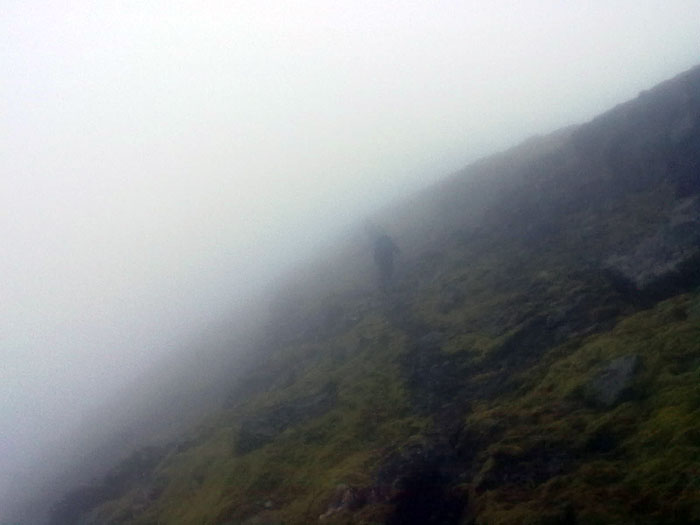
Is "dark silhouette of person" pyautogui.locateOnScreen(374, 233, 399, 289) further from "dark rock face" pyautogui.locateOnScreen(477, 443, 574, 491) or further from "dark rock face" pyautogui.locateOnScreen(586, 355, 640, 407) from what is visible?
"dark rock face" pyautogui.locateOnScreen(477, 443, 574, 491)

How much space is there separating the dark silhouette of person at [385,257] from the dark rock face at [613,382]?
66133mm

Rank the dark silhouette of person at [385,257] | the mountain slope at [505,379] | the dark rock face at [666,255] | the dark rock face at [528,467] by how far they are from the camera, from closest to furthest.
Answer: the mountain slope at [505,379]
the dark rock face at [528,467]
the dark rock face at [666,255]
the dark silhouette of person at [385,257]

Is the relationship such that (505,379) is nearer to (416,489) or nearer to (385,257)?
(416,489)

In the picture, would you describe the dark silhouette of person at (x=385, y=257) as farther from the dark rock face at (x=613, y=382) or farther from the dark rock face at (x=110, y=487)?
the dark rock face at (x=613, y=382)

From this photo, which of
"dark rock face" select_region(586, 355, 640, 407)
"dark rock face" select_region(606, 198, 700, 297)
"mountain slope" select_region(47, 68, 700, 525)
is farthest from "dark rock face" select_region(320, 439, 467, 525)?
"dark rock face" select_region(606, 198, 700, 297)

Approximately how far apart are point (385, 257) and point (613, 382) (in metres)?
75.6

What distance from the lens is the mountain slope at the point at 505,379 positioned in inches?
1297

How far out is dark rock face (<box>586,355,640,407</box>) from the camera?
1476 inches

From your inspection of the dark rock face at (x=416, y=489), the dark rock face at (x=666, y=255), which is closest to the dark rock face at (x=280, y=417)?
the dark rock face at (x=416, y=489)

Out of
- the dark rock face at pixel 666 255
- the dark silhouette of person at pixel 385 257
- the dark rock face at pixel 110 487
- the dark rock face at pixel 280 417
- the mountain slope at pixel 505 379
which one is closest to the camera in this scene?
the mountain slope at pixel 505 379

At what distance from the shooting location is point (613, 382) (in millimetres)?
38688

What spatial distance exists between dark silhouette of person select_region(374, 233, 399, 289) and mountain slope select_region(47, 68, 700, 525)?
519 centimetres

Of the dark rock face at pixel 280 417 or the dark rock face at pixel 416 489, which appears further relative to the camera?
the dark rock face at pixel 280 417

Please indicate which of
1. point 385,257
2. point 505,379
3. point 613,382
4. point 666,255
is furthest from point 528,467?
point 385,257
